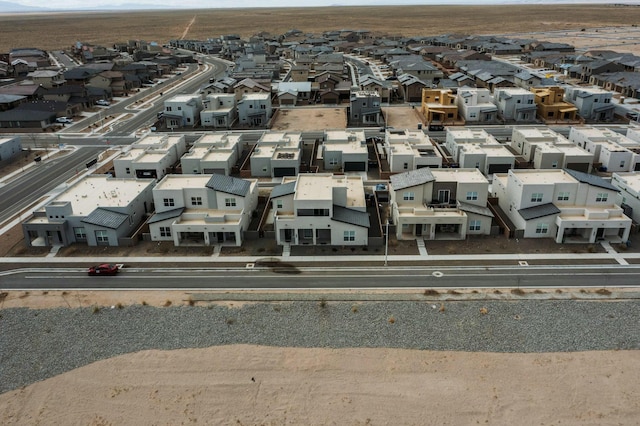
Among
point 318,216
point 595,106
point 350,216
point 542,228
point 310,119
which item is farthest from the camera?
point 310,119

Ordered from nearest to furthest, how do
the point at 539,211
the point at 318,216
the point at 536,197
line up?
the point at 318,216 < the point at 539,211 < the point at 536,197

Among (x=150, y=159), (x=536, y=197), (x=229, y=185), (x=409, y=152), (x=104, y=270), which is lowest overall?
(x=104, y=270)

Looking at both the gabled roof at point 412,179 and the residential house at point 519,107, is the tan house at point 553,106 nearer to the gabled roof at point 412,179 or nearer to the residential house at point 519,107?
the residential house at point 519,107

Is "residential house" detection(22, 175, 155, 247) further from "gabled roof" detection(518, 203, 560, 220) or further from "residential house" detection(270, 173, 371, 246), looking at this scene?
"gabled roof" detection(518, 203, 560, 220)

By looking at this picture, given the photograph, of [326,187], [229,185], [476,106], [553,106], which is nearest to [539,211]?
[326,187]

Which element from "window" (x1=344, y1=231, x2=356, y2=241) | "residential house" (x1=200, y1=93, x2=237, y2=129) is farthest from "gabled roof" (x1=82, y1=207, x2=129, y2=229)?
"residential house" (x1=200, y1=93, x2=237, y2=129)

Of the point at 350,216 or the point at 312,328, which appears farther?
the point at 350,216

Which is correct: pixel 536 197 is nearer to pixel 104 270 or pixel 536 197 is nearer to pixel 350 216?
pixel 350 216

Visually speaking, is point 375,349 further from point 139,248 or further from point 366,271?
point 139,248

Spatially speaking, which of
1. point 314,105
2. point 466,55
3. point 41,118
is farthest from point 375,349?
point 466,55
